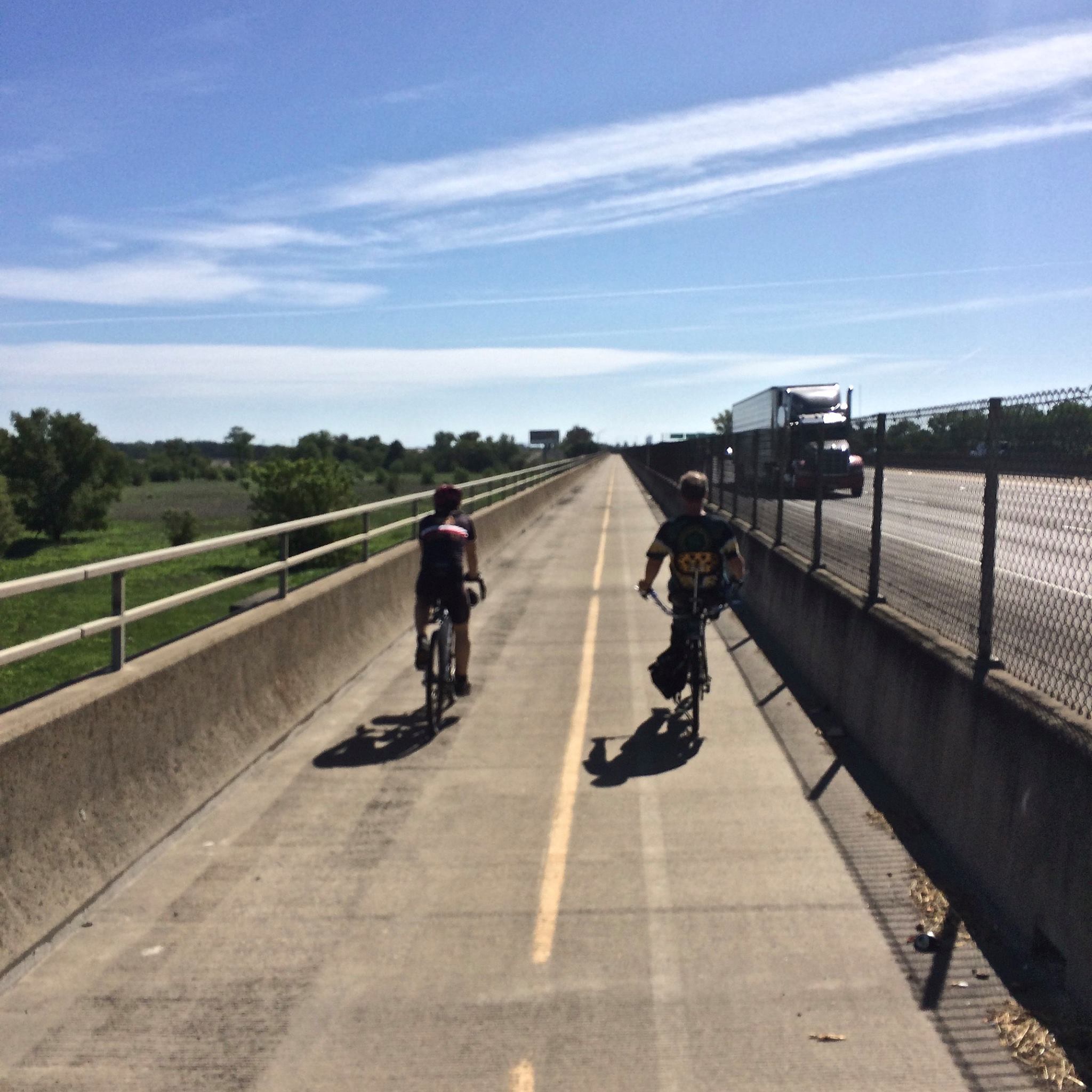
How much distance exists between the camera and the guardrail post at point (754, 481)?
1830 centimetres

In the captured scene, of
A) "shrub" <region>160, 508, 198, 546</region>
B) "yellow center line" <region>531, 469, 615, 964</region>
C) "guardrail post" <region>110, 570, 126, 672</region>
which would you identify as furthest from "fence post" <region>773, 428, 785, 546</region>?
"shrub" <region>160, 508, 198, 546</region>

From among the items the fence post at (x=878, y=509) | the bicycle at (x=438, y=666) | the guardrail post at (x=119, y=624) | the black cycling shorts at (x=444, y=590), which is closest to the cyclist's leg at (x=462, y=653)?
the bicycle at (x=438, y=666)

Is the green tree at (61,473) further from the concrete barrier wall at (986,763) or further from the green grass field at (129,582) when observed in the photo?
the concrete barrier wall at (986,763)

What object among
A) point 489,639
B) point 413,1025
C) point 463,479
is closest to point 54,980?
point 413,1025

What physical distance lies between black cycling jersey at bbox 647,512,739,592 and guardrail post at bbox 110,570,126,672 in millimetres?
4035

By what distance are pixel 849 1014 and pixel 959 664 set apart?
256 centimetres

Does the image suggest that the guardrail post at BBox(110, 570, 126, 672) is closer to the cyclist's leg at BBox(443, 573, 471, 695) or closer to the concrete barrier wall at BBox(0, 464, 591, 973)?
the concrete barrier wall at BBox(0, 464, 591, 973)

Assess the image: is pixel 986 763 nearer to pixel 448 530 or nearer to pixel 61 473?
pixel 448 530

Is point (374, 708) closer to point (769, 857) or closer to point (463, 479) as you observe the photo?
point (769, 857)

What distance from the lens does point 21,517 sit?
384 feet

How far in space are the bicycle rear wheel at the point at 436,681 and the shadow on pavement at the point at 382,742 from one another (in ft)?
0.30

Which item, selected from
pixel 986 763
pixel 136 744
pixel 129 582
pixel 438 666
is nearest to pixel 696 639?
pixel 438 666

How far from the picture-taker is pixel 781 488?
15.8m

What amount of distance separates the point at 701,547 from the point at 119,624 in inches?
175
